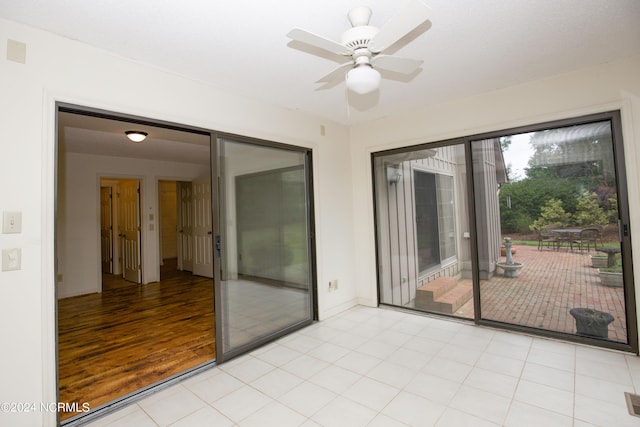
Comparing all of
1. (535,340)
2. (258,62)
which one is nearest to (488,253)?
(535,340)

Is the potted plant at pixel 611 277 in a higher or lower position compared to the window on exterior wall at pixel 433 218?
lower

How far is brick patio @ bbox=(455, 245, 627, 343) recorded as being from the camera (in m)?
2.80

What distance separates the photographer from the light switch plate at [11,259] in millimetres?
1740

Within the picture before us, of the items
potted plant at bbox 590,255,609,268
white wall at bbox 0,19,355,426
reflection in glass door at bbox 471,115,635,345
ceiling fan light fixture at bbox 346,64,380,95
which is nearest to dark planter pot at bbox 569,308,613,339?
reflection in glass door at bbox 471,115,635,345

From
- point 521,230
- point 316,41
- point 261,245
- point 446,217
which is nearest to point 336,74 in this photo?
point 316,41

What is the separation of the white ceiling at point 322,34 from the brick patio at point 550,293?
5.98 ft

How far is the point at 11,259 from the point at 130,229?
5.22 meters

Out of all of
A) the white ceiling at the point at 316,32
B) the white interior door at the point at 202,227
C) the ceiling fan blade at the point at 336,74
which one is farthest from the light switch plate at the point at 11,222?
the white interior door at the point at 202,227

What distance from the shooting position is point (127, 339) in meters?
3.30

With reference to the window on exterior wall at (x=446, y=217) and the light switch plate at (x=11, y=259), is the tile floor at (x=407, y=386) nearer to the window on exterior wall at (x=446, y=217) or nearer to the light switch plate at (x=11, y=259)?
the window on exterior wall at (x=446, y=217)

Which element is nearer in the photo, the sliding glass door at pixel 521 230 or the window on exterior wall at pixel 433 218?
the sliding glass door at pixel 521 230

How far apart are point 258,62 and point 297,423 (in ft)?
8.66

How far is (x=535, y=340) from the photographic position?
117 inches

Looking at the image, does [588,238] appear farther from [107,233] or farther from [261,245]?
[107,233]
